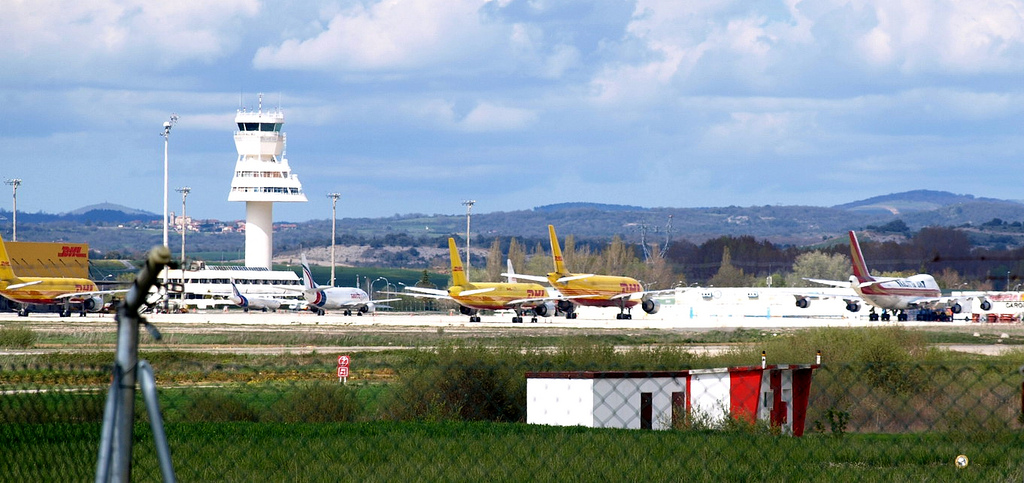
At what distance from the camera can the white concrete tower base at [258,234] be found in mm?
129375

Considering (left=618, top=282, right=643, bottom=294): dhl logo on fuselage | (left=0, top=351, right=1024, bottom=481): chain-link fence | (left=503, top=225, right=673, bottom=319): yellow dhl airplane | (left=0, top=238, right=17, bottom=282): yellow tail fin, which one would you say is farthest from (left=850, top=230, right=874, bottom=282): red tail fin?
(left=0, top=238, right=17, bottom=282): yellow tail fin

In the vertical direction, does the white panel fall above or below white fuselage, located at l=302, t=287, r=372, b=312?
above

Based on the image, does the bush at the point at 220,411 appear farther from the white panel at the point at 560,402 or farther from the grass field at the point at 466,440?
the white panel at the point at 560,402

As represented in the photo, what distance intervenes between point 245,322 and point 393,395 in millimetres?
55099

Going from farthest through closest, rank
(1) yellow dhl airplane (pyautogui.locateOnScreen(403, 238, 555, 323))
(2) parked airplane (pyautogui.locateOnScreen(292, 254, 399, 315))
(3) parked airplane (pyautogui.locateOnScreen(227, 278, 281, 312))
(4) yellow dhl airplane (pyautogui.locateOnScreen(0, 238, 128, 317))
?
(3) parked airplane (pyautogui.locateOnScreen(227, 278, 281, 312))
(2) parked airplane (pyautogui.locateOnScreen(292, 254, 399, 315))
(4) yellow dhl airplane (pyautogui.locateOnScreen(0, 238, 128, 317))
(1) yellow dhl airplane (pyautogui.locateOnScreen(403, 238, 555, 323))

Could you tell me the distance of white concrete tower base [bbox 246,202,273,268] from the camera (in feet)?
424

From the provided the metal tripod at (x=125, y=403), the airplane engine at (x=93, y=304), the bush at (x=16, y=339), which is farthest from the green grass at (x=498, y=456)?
the airplane engine at (x=93, y=304)

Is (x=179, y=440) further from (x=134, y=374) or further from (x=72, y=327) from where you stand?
(x=72, y=327)

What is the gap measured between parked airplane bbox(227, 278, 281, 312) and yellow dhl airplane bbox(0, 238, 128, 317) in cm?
1626

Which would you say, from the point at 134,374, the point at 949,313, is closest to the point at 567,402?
the point at 134,374

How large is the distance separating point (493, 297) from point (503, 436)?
64.0m

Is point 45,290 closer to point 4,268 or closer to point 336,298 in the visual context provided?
point 4,268

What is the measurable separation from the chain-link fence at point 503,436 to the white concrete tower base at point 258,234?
109 metres

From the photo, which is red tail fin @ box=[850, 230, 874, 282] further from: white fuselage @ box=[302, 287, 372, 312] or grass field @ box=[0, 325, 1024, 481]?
grass field @ box=[0, 325, 1024, 481]
